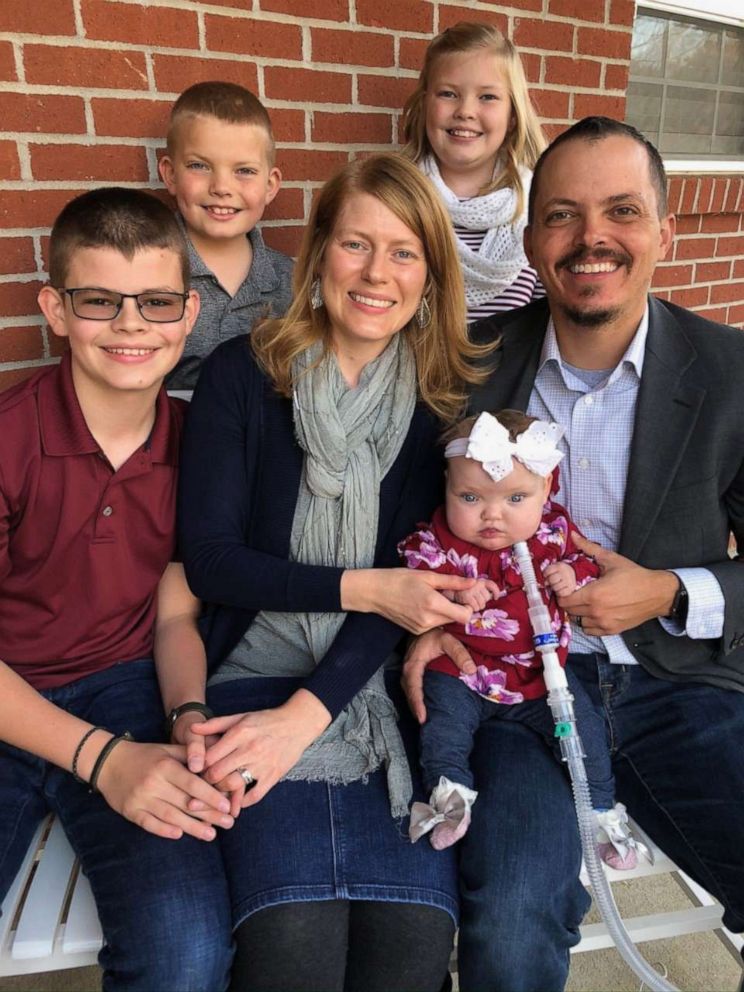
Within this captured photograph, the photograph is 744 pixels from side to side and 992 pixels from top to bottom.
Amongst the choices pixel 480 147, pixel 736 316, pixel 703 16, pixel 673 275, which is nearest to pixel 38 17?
pixel 480 147

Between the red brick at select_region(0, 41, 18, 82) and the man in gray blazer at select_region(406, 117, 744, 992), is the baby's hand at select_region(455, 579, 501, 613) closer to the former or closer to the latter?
the man in gray blazer at select_region(406, 117, 744, 992)

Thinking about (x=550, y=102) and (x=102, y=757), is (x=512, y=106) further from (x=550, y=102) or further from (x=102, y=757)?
(x=102, y=757)

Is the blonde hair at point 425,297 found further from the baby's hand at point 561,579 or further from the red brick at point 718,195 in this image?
the red brick at point 718,195

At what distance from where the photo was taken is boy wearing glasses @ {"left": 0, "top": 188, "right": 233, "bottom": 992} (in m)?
1.48

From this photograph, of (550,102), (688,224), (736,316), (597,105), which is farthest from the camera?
(736,316)

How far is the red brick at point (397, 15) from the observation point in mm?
2732

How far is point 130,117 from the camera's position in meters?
2.36

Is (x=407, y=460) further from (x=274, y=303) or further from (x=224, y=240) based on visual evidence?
(x=224, y=240)

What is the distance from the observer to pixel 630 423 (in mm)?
1908

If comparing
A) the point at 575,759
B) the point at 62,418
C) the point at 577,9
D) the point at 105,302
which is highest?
the point at 577,9

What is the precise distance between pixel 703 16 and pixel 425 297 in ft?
9.99

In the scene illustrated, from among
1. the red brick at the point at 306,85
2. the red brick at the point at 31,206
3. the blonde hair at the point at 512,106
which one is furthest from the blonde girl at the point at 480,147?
the red brick at the point at 31,206

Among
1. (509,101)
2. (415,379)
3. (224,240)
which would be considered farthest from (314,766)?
(509,101)

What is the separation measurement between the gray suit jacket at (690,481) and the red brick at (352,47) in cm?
151
